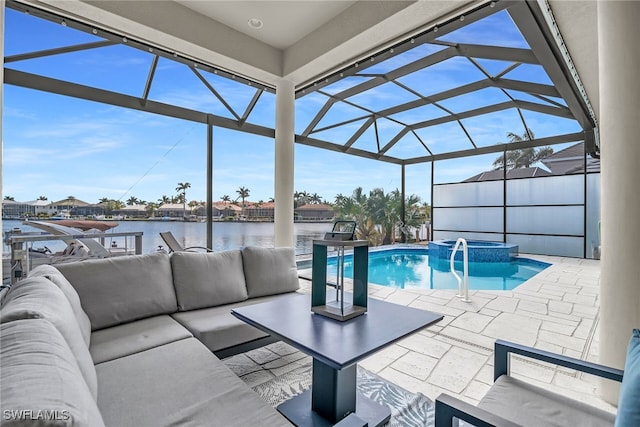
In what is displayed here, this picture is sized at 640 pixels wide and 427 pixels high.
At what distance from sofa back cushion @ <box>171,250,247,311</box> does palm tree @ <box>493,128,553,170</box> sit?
340 inches

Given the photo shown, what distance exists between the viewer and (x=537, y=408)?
49.1 inches

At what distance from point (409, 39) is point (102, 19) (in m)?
3.24

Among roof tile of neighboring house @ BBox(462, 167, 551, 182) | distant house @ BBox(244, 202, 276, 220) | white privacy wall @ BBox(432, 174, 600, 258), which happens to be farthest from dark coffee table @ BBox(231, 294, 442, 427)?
roof tile of neighboring house @ BBox(462, 167, 551, 182)

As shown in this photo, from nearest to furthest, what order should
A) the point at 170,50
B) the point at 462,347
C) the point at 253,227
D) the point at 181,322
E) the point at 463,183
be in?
1. the point at 181,322
2. the point at 462,347
3. the point at 170,50
4. the point at 253,227
5. the point at 463,183

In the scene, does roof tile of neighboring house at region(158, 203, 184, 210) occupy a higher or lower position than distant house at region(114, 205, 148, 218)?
higher

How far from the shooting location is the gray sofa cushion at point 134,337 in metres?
1.78

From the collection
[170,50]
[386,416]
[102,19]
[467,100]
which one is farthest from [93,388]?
[467,100]

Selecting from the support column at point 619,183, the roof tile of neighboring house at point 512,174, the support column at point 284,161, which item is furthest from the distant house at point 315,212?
the support column at point 619,183

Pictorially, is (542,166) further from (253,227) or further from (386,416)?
(386,416)

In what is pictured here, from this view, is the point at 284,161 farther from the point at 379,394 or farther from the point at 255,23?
the point at 379,394

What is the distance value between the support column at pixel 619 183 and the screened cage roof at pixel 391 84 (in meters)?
1.24

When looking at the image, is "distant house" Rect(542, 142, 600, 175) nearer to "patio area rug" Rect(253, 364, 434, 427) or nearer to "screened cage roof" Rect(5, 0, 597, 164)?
"screened cage roof" Rect(5, 0, 597, 164)

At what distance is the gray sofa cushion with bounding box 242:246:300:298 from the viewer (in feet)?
9.72

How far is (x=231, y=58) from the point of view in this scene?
3.88 meters
